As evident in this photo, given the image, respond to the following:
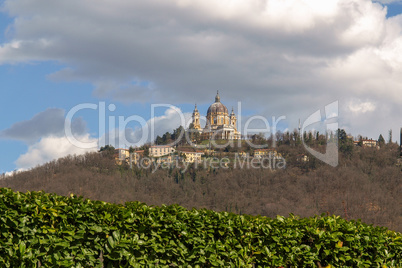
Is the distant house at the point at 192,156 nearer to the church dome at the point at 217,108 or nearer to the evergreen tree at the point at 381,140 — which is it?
the church dome at the point at 217,108

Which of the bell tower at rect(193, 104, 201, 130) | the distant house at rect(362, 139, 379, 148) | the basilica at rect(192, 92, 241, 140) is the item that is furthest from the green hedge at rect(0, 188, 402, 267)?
the bell tower at rect(193, 104, 201, 130)

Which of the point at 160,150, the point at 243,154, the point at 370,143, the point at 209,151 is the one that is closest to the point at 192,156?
the point at 209,151

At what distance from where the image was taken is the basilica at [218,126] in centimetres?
17862

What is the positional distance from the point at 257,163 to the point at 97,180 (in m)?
48.6

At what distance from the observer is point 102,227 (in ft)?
25.4

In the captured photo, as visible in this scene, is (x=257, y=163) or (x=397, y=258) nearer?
(x=397, y=258)

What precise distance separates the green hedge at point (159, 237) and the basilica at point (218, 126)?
168 m

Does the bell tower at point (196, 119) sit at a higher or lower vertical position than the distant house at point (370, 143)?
higher

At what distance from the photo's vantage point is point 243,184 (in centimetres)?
14475

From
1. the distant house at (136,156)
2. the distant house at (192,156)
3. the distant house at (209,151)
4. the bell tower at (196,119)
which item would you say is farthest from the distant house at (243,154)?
the distant house at (136,156)

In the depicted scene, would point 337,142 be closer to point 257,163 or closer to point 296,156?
point 296,156

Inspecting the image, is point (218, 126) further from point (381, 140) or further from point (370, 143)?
point (381, 140)

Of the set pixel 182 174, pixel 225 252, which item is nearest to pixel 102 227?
pixel 225 252

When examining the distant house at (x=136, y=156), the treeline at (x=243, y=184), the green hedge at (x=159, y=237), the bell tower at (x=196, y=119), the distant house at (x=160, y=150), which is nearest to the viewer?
the green hedge at (x=159, y=237)
